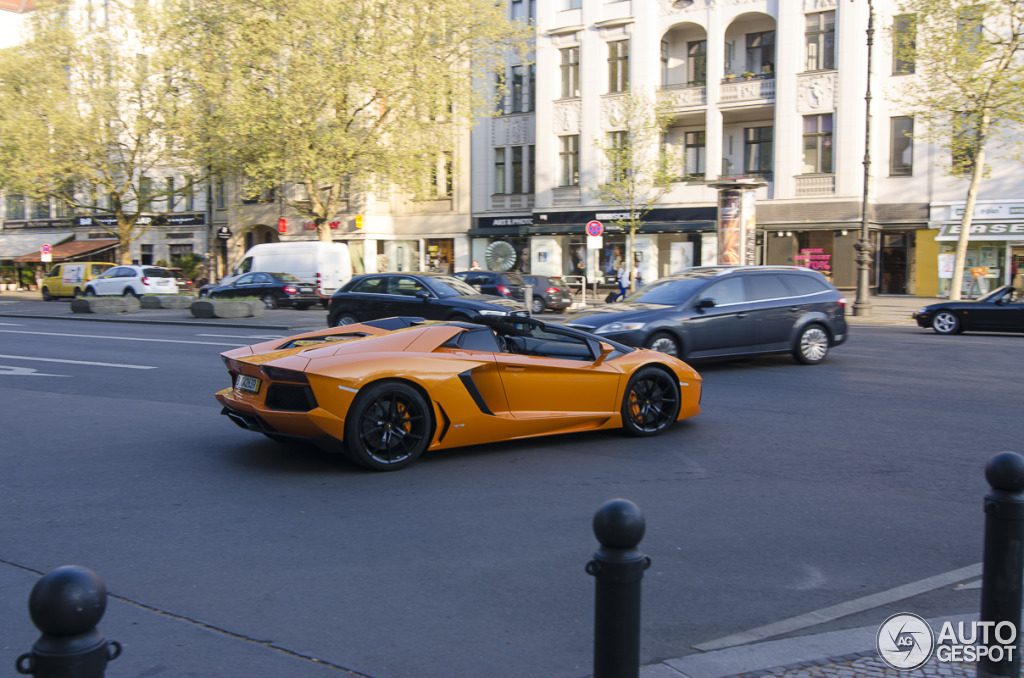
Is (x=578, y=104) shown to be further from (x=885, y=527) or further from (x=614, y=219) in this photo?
(x=885, y=527)

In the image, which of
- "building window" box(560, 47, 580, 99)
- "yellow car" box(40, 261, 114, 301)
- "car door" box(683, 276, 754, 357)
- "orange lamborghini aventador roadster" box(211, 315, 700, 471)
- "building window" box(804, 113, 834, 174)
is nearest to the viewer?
"orange lamborghini aventador roadster" box(211, 315, 700, 471)

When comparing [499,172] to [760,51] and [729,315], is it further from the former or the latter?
[729,315]

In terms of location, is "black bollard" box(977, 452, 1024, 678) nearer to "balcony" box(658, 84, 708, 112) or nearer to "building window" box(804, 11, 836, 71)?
"building window" box(804, 11, 836, 71)

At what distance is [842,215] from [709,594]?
102 feet

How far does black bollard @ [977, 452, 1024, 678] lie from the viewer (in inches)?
121

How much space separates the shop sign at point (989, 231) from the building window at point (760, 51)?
9.70m

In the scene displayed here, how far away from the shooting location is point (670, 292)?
12867 mm

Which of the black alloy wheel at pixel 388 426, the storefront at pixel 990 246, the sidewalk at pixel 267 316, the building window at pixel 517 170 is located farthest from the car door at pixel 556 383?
the building window at pixel 517 170

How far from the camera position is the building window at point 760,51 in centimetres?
3528

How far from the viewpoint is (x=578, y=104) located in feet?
126

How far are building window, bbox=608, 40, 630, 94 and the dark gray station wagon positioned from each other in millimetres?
25535

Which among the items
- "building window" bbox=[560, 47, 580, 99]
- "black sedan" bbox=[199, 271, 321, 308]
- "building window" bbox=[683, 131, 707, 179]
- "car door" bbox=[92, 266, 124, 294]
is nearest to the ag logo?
"black sedan" bbox=[199, 271, 321, 308]

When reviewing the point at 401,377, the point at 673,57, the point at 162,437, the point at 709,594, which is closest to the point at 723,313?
the point at 401,377

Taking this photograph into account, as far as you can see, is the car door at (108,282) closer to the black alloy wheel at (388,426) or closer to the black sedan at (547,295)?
the black sedan at (547,295)
